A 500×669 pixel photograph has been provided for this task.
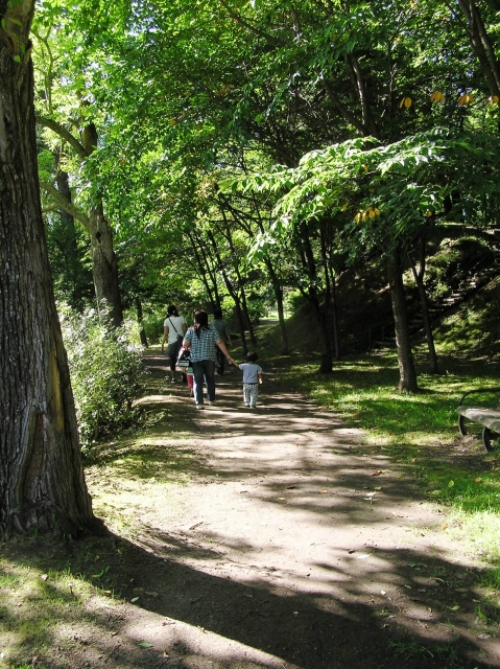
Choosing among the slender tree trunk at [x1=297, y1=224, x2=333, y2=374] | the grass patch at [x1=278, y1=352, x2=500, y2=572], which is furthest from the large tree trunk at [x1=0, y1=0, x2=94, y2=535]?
the slender tree trunk at [x1=297, y1=224, x2=333, y2=374]

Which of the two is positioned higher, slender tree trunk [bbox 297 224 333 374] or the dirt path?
slender tree trunk [bbox 297 224 333 374]

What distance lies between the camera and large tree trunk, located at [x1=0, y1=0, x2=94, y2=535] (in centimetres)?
375

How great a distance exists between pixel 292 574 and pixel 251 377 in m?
6.44

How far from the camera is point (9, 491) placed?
3754 mm

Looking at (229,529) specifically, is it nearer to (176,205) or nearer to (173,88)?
(173,88)

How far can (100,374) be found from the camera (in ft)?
25.8

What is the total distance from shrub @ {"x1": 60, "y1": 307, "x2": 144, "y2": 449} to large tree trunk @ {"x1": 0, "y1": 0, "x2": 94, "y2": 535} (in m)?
3.11

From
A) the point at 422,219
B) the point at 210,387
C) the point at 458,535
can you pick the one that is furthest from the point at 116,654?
the point at 210,387

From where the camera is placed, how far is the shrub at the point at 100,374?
7.51 m

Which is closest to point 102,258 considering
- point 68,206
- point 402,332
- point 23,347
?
point 68,206

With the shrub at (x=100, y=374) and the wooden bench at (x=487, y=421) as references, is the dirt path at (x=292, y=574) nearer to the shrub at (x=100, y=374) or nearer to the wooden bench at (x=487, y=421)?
the wooden bench at (x=487, y=421)

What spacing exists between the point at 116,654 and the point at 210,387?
6898 mm

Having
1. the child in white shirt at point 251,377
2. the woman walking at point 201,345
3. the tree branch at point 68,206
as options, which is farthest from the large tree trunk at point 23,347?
the tree branch at point 68,206

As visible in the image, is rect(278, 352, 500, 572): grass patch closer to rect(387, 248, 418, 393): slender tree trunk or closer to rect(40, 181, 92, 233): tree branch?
rect(387, 248, 418, 393): slender tree trunk
